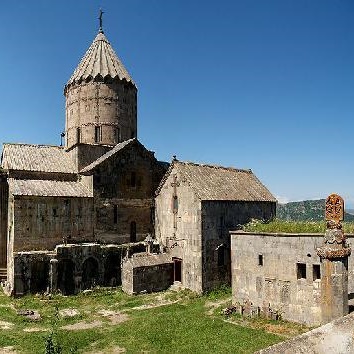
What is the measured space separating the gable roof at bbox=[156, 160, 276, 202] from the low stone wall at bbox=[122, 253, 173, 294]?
16.0 feet

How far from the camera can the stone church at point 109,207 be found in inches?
883

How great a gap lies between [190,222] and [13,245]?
10.5 m

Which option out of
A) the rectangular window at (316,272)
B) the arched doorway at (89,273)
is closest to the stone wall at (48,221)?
the arched doorway at (89,273)

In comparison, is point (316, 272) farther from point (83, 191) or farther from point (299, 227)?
point (83, 191)

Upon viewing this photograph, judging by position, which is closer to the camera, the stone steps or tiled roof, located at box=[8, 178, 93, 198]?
tiled roof, located at box=[8, 178, 93, 198]

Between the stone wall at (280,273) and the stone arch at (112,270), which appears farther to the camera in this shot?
the stone arch at (112,270)

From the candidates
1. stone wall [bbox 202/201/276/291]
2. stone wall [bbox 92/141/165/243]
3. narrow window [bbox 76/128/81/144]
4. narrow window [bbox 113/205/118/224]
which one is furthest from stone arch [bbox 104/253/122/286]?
narrow window [bbox 76/128/81/144]

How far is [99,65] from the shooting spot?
97.0 feet

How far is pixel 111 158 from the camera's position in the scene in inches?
1017

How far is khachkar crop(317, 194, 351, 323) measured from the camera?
6.64m

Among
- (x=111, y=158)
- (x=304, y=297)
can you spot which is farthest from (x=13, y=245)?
(x=304, y=297)

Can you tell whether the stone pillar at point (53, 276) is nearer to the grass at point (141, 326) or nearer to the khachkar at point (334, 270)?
the grass at point (141, 326)

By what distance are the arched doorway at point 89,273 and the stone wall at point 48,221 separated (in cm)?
190

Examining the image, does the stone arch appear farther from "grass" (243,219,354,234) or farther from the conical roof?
the conical roof
